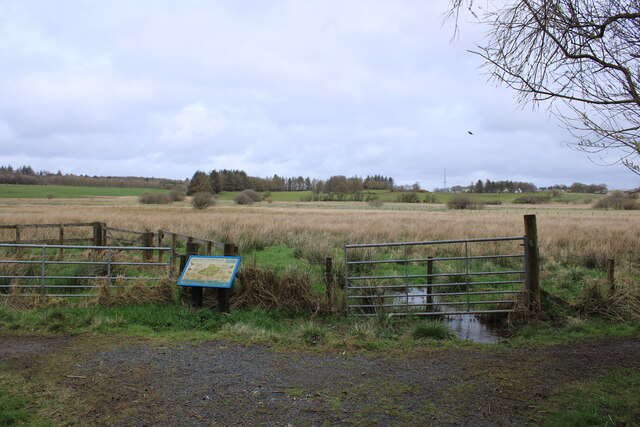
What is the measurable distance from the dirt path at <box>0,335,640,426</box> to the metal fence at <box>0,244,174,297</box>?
2819 mm

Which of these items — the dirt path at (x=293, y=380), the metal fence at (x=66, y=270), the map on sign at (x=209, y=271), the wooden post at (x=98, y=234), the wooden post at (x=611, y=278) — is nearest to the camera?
the dirt path at (x=293, y=380)

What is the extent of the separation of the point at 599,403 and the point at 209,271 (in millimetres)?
6584

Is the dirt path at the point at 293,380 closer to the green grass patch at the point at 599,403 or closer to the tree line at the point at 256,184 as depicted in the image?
the green grass patch at the point at 599,403

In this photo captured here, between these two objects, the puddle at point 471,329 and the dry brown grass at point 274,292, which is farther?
the dry brown grass at point 274,292

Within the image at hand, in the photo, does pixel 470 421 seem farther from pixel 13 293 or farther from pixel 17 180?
pixel 17 180

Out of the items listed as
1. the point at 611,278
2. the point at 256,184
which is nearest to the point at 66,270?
the point at 611,278

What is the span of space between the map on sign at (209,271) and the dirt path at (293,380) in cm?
172

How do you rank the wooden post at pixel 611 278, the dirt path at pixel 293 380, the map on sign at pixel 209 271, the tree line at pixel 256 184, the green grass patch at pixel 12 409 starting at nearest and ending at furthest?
1. the green grass patch at pixel 12 409
2. the dirt path at pixel 293 380
3. the map on sign at pixel 209 271
4. the wooden post at pixel 611 278
5. the tree line at pixel 256 184

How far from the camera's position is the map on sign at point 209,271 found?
863cm

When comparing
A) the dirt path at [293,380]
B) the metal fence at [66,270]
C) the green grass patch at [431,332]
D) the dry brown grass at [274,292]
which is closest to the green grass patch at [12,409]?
the dirt path at [293,380]

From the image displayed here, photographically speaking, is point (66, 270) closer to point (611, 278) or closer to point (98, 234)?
point (98, 234)

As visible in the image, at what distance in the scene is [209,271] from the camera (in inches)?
349

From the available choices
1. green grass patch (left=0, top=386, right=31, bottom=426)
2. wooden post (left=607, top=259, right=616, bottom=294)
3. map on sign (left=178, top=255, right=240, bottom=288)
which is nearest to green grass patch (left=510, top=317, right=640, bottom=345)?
wooden post (left=607, top=259, right=616, bottom=294)

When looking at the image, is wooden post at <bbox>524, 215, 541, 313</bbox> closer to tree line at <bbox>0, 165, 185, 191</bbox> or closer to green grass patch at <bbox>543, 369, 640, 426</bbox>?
green grass patch at <bbox>543, 369, 640, 426</bbox>
